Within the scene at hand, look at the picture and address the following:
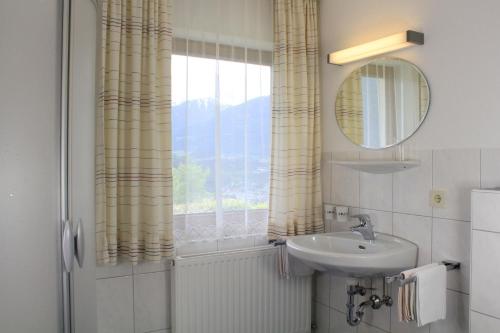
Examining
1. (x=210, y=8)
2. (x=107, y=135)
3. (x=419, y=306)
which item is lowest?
(x=419, y=306)

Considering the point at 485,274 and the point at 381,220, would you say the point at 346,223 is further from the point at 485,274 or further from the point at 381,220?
the point at 485,274

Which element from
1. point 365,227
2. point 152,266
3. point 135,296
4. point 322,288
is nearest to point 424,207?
point 365,227

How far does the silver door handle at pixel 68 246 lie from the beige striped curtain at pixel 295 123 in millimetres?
1480

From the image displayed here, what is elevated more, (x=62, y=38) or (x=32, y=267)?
(x=62, y=38)

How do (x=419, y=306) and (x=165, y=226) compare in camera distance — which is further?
(x=165, y=226)

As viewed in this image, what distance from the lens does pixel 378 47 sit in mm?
2225

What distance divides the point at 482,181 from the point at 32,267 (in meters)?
1.83

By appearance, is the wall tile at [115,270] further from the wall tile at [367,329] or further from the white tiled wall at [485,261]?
the white tiled wall at [485,261]

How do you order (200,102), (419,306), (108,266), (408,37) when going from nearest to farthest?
1. (419,306)
2. (408,37)
3. (108,266)
4. (200,102)

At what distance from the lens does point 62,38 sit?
49.6 inches

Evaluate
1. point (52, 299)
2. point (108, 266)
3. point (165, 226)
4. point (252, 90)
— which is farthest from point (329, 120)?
point (52, 299)

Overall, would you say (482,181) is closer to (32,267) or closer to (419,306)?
(419,306)

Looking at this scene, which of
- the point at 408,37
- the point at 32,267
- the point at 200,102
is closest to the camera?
the point at 32,267

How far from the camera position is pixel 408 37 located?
6.75ft
